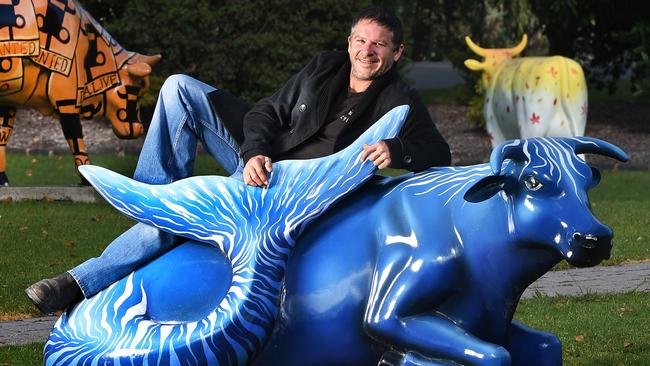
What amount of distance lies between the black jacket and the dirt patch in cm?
1267

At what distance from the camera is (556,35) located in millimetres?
24859

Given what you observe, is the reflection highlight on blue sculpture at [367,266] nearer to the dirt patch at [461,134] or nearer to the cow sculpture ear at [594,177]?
the cow sculpture ear at [594,177]

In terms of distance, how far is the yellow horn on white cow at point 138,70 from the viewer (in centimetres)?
1302

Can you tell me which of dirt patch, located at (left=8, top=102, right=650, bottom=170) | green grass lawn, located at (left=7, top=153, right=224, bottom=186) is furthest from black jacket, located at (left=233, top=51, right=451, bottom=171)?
dirt patch, located at (left=8, top=102, right=650, bottom=170)

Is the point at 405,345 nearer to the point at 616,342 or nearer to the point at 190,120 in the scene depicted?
the point at 190,120

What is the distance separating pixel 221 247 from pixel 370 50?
1046 millimetres

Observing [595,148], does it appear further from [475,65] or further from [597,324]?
[475,65]

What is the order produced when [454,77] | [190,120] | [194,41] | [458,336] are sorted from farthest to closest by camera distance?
Result: [454,77], [194,41], [190,120], [458,336]

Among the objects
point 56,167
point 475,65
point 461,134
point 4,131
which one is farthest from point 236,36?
point 4,131

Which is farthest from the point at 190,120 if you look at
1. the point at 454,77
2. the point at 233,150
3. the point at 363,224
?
the point at 454,77

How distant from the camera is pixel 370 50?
16.2ft

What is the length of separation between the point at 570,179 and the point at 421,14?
850 inches

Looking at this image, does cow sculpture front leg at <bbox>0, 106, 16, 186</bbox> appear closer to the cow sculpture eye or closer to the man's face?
Result: the man's face

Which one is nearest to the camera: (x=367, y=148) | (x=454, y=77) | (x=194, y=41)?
(x=367, y=148)
